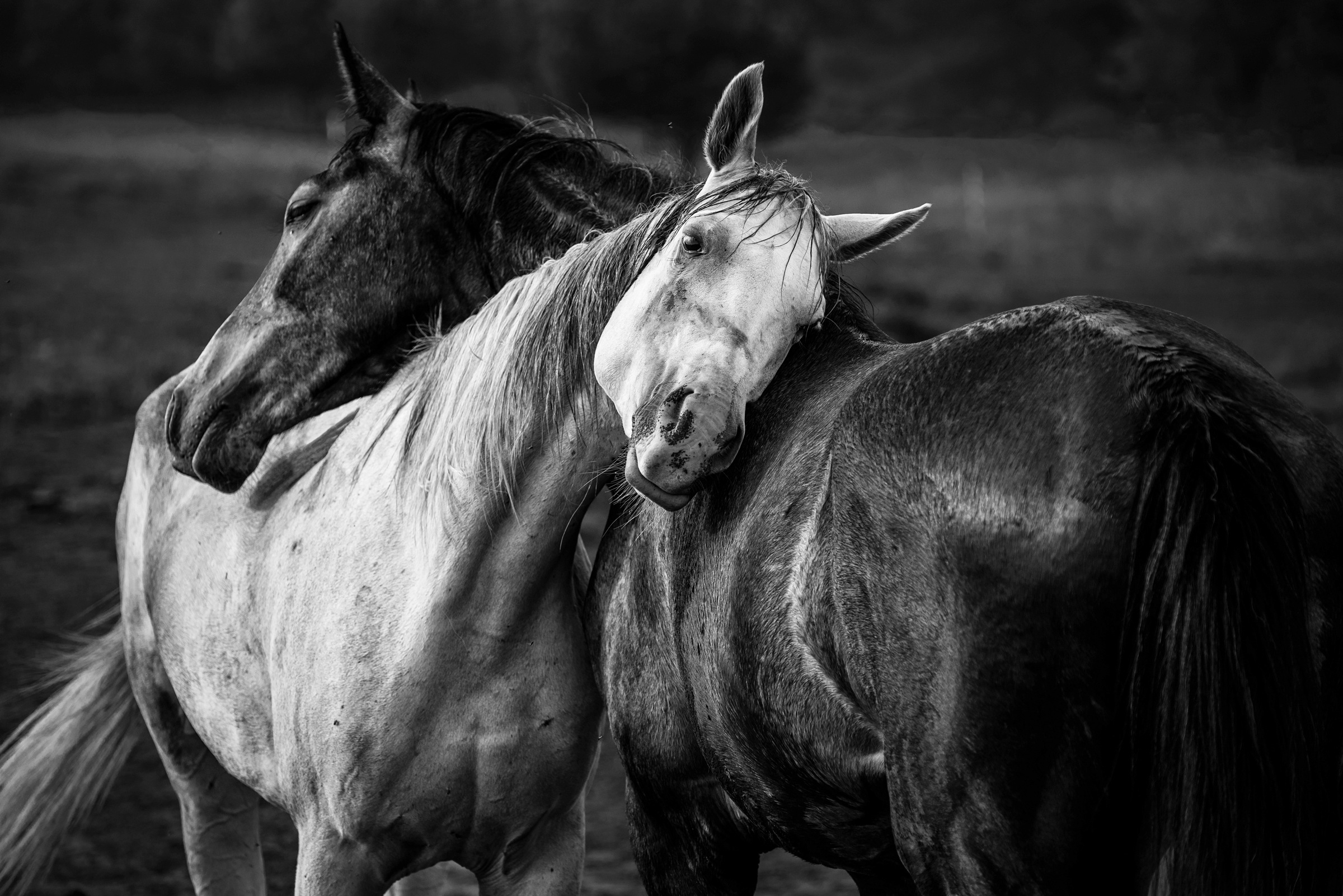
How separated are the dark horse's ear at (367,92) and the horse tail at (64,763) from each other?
1.59 m

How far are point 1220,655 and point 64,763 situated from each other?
10.2 ft

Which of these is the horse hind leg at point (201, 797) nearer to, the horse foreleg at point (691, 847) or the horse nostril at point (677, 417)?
the horse foreleg at point (691, 847)

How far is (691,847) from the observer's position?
2197 millimetres

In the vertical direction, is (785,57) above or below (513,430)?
above

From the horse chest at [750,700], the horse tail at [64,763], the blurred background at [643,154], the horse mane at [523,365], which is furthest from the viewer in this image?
the blurred background at [643,154]

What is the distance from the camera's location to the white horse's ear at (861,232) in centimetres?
206

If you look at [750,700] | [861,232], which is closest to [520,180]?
[861,232]

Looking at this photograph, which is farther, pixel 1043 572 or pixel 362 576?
pixel 362 576

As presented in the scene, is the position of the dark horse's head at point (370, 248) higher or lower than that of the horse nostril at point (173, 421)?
higher

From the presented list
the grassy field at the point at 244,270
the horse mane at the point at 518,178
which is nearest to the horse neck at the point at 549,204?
the horse mane at the point at 518,178

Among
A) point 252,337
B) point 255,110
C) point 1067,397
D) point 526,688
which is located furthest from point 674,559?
point 255,110

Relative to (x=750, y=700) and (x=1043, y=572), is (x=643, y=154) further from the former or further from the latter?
(x=1043, y=572)

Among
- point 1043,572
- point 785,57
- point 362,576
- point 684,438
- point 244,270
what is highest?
point 785,57

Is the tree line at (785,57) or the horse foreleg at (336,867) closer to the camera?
the horse foreleg at (336,867)
